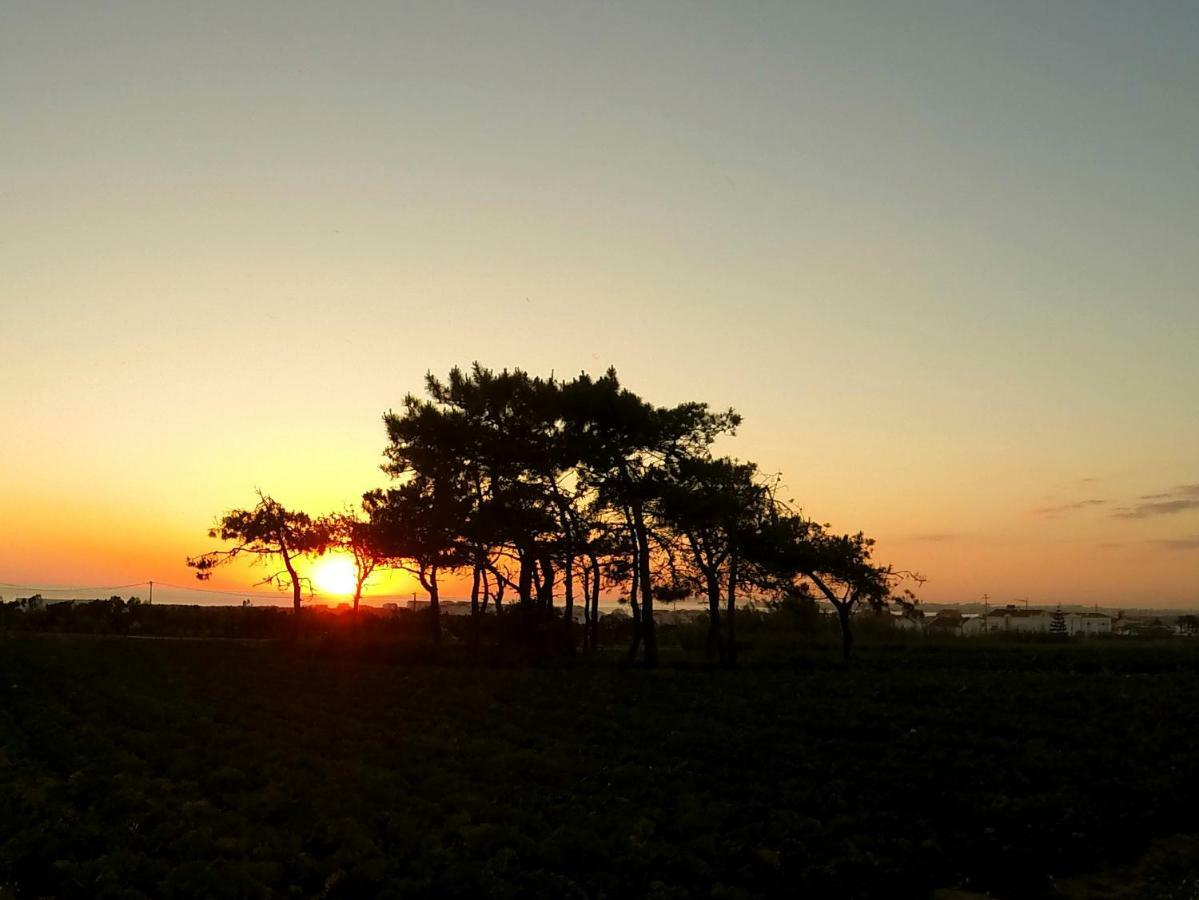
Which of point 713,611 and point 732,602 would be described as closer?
point 732,602

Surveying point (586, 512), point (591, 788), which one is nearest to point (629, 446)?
point (586, 512)

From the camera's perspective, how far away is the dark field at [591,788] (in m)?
15.2

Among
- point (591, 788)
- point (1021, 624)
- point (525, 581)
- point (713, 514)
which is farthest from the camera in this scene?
point (1021, 624)

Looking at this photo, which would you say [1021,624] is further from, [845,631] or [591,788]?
[591,788]

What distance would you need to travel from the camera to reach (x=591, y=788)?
2083 cm

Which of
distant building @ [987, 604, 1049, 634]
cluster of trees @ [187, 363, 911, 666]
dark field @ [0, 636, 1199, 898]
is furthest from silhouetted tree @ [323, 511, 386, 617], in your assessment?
distant building @ [987, 604, 1049, 634]

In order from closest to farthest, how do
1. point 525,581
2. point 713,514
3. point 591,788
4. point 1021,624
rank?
point 591,788 < point 713,514 < point 525,581 < point 1021,624

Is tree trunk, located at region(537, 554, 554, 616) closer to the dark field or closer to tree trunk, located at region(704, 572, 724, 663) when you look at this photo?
tree trunk, located at region(704, 572, 724, 663)

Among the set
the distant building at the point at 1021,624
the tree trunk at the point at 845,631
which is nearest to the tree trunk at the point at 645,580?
the tree trunk at the point at 845,631

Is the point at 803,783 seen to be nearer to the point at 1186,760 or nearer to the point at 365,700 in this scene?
the point at 1186,760

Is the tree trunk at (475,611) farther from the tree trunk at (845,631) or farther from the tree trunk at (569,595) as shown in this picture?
the tree trunk at (845,631)

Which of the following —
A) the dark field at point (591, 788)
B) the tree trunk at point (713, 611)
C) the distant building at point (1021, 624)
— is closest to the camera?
the dark field at point (591, 788)

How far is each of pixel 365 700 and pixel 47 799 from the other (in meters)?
14.6

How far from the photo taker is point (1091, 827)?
56.2ft
